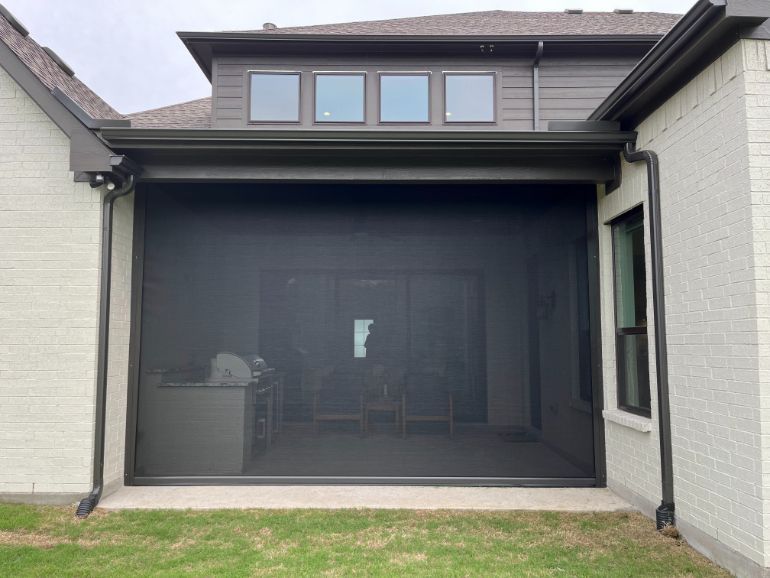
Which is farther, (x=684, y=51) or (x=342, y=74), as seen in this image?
(x=342, y=74)

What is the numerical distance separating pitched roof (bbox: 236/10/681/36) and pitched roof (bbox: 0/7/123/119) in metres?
2.29

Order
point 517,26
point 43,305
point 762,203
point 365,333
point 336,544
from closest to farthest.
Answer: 1. point 762,203
2. point 336,544
3. point 43,305
4. point 365,333
5. point 517,26

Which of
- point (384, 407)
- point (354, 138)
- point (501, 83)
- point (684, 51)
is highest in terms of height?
point (501, 83)

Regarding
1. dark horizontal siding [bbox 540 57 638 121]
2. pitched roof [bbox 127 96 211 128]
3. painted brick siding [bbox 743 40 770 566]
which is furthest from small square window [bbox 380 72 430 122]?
painted brick siding [bbox 743 40 770 566]

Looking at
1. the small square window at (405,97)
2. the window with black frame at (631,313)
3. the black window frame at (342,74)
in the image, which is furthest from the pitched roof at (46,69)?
the window with black frame at (631,313)

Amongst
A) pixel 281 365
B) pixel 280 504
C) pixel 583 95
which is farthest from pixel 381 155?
pixel 583 95

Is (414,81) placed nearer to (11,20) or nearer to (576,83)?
(576,83)

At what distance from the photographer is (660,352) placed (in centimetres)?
403

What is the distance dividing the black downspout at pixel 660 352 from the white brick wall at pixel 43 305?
4319 millimetres

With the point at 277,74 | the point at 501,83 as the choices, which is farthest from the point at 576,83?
the point at 277,74

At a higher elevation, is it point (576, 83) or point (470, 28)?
point (470, 28)

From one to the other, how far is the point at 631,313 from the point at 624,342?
0.29m

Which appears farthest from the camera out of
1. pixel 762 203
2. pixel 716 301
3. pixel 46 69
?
pixel 46 69

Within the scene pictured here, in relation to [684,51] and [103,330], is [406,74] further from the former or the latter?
[103,330]
